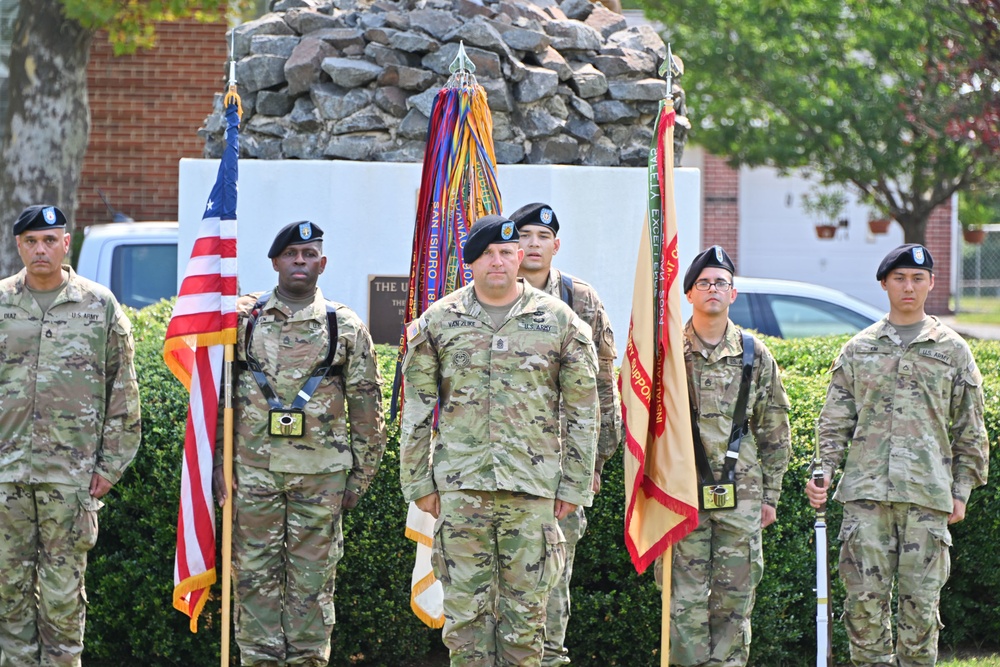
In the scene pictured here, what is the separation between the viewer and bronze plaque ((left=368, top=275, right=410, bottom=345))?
833cm

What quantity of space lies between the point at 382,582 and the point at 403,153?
10.1 feet

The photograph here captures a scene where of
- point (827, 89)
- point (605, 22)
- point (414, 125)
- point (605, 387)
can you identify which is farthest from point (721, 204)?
point (605, 387)

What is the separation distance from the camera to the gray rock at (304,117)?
8742mm

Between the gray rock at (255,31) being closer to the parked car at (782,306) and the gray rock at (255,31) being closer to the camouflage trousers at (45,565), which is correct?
the camouflage trousers at (45,565)

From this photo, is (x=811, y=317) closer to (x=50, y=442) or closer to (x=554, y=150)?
A: (x=554, y=150)

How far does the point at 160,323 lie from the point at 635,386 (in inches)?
145

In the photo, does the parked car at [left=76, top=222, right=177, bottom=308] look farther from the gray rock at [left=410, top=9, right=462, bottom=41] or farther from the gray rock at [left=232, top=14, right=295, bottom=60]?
the gray rock at [left=410, top=9, right=462, bottom=41]

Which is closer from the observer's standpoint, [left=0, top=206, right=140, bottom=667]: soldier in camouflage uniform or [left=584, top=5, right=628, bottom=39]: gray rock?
[left=0, top=206, right=140, bottom=667]: soldier in camouflage uniform

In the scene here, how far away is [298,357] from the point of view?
5.88 meters

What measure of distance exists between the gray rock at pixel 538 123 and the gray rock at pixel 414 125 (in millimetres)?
651

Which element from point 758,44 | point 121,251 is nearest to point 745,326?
point 121,251

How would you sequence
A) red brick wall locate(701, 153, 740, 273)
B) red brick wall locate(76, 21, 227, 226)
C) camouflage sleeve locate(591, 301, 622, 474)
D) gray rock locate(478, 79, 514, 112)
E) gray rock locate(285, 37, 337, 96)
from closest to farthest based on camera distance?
camouflage sleeve locate(591, 301, 622, 474)
gray rock locate(478, 79, 514, 112)
gray rock locate(285, 37, 337, 96)
red brick wall locate(76, 21, 227, 226)
red brick wall locate(701, 153, 740, 273)

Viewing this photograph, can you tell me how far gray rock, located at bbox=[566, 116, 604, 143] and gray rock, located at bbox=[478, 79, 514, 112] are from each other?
0.47m

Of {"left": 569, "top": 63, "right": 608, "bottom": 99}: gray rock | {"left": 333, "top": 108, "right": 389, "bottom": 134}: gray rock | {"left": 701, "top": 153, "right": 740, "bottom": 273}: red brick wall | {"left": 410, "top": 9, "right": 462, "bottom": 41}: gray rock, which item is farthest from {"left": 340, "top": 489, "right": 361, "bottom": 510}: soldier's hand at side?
{"left": 701, "top": 153, "right": 740, "bottom": 273}: red brick wall
